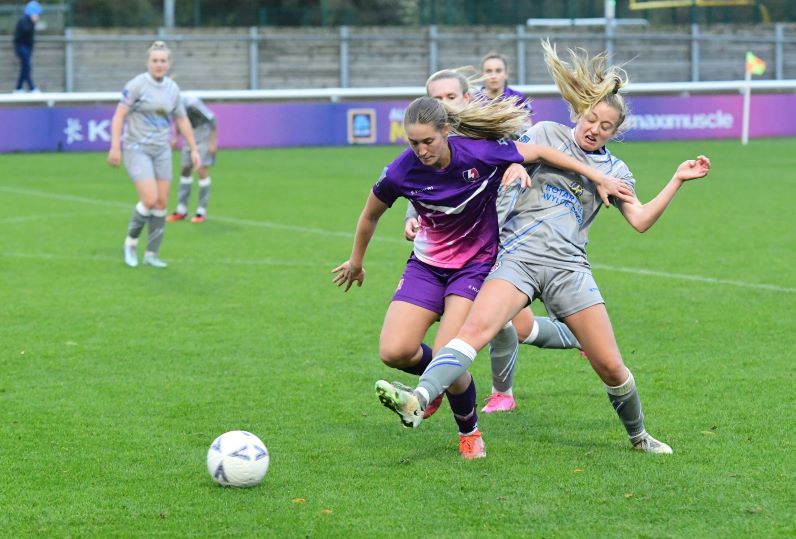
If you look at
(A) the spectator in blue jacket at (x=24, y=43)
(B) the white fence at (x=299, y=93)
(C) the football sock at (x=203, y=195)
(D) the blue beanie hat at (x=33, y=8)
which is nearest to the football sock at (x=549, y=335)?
(C) the football sock at (x=203, y=195)

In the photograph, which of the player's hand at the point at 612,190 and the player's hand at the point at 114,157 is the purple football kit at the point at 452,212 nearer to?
the player's hand at the point at 612,190

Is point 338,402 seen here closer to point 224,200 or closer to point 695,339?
point 695,339

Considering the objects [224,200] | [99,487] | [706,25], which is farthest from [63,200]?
[706,25]

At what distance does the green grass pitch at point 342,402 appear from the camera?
215 inches

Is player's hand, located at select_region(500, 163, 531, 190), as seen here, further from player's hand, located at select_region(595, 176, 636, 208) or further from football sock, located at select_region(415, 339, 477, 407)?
football sock, located at select_region(415, 339, 477, 407)

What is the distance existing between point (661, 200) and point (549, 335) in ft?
5.14

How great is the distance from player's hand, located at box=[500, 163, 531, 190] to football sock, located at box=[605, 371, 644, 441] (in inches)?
42.4

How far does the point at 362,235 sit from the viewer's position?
666cm

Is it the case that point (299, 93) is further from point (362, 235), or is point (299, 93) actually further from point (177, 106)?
point (362, 235)

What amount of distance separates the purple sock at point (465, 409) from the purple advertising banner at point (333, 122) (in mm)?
22041

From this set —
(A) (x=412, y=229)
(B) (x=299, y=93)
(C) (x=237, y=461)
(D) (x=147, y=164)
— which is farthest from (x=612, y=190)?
(B) (x=299, y=93)

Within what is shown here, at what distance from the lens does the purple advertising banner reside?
98.0ft

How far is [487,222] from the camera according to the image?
21.5 feet

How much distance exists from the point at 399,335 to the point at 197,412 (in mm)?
1556
